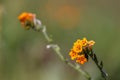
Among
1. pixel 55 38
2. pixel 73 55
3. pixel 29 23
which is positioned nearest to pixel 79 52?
pixel 73 55

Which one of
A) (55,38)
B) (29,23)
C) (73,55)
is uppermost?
(55,38)

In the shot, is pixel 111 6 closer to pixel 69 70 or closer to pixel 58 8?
pixel 58 8

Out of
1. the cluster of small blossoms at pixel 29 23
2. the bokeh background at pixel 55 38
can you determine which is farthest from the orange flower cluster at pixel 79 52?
the bokeh background at pixel 55 38

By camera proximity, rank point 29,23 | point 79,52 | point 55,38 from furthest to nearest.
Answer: point 55,38
point 29,23
point 79,52

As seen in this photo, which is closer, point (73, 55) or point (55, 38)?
point (73, 55)

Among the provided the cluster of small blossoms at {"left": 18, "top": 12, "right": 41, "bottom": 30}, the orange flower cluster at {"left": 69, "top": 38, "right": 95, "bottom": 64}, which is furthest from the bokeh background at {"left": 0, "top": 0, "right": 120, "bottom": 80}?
the orange flower cluster at {"left": 69, "top": 38, "right": 95, "bottom": 64}

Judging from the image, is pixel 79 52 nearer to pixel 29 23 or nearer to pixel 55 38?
pixel 29 23

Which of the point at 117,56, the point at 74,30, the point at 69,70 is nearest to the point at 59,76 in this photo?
the point at 69,70

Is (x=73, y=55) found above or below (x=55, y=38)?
below

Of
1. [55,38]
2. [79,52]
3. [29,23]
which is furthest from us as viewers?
[55,38]
